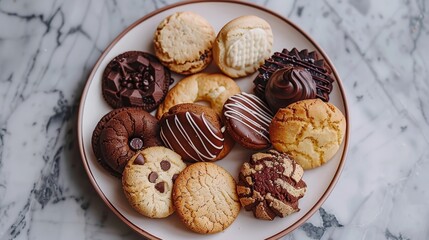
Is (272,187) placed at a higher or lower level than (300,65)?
lower

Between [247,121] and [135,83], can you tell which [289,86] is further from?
[135,83]

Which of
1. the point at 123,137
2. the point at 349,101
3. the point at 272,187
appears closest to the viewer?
the point at 272,187

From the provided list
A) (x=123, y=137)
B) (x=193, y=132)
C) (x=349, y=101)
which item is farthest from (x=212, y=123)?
(x=349, y=101)

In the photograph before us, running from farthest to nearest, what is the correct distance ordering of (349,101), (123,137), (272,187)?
(349,101) < (123,137) < (272,187)

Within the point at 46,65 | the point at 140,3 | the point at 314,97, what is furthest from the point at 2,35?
the point at 314,97

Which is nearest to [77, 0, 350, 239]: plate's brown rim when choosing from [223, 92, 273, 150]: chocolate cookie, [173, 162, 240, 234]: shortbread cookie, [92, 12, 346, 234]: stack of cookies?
[92, 12, 346, 234]: stack of cookies

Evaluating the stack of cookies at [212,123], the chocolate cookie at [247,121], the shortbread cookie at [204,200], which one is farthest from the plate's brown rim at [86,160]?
the chocolate cookie at [247,121]
